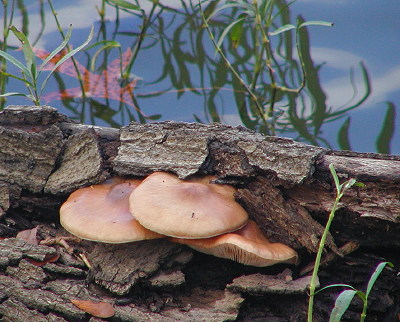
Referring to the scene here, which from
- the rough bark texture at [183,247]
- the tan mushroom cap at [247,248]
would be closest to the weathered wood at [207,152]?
the rough bark texture at [183,247]

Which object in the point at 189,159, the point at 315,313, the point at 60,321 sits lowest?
the point at 315,313

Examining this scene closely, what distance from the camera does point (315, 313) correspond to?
87.1 inches

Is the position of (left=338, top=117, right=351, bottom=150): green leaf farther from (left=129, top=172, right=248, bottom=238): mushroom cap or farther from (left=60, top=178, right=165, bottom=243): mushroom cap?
(left=60, top=178, right=165, bottom=243): mushroom cap

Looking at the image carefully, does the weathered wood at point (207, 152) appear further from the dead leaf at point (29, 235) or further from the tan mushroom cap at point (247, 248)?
the dead leaf at point (29, 235)

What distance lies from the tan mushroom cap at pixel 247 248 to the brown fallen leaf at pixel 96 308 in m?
0.41

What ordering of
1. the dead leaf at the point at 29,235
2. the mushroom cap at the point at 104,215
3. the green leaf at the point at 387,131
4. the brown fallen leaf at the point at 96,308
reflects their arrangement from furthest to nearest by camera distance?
the green leaf at the point at 387,131, the dead leaf at the point at 29,235, the mushroom cap at the point at 104,215, the brown fallen leaf at the point at 96,308

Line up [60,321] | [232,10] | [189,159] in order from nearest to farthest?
[60,321], [189,159], [232,10]

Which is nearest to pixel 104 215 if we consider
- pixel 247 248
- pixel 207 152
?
pixel 207 152

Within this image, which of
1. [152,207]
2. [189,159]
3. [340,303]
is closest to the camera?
[340,303]

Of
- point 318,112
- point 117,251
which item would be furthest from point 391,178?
point 318,112

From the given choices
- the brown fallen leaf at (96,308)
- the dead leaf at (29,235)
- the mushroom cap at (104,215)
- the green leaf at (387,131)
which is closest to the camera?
the brown fallen leaf at (96,308)

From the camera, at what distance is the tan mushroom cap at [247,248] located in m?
2.20

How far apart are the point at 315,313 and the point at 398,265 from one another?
0.48 m

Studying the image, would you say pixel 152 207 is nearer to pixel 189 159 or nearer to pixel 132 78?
pixel 189 159
